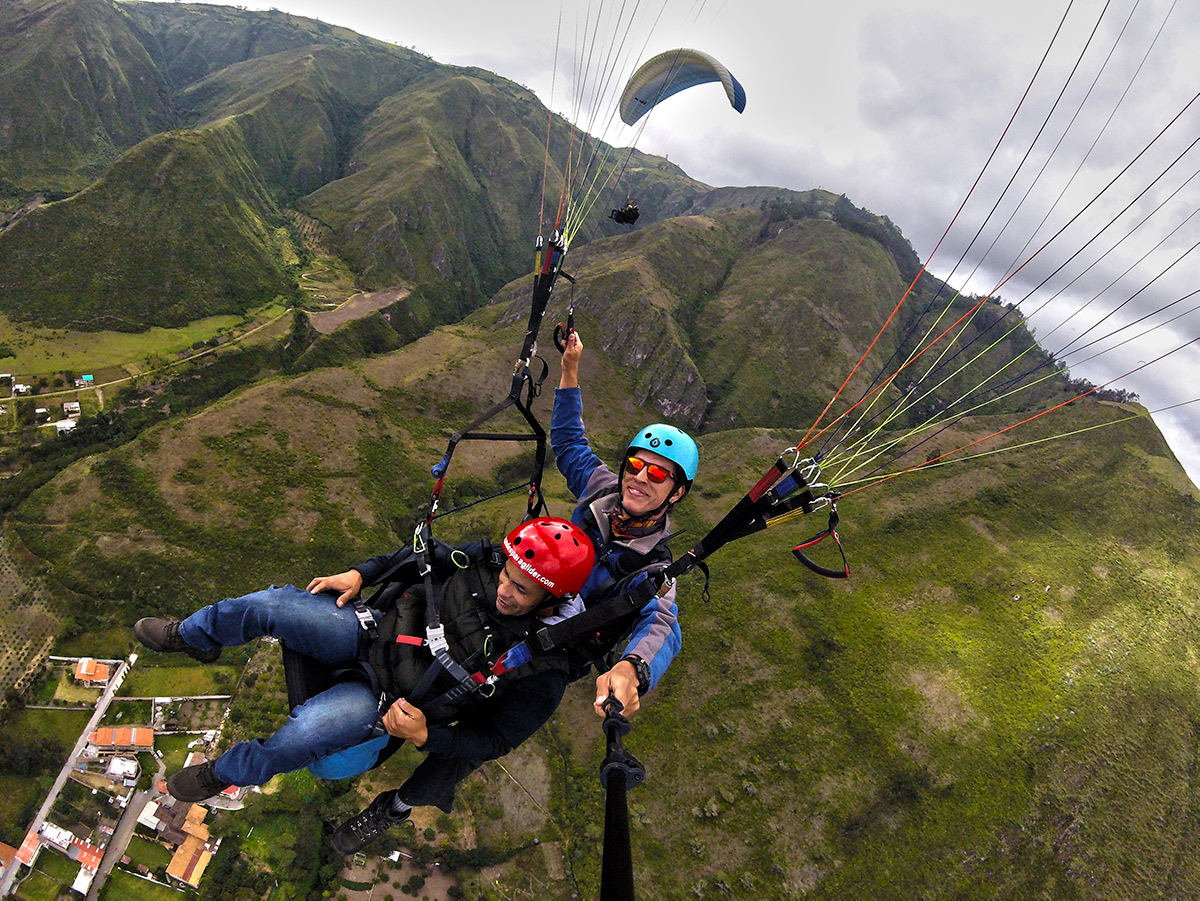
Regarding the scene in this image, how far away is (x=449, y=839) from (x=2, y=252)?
8902 centimetres

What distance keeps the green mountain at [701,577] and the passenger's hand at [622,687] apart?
31.7ft

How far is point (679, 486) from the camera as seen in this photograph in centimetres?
612

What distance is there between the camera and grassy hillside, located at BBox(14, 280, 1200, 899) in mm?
30797

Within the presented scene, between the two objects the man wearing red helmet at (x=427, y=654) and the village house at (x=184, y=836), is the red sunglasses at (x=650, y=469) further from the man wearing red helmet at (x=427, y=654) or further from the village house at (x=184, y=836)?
the village house at (x=184, y=836)

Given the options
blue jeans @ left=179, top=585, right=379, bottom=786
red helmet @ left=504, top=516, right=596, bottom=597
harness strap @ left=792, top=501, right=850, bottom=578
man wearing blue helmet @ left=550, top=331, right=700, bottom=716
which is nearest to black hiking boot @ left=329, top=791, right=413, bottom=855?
blue jeans @ left=179, top=585, right=379, bottom=786

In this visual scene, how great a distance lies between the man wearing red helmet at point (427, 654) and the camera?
448cm

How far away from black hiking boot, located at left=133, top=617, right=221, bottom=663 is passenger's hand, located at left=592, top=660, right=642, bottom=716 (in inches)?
159

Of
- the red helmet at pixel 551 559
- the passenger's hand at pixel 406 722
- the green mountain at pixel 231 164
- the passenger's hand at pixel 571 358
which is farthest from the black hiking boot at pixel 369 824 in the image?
the green mountain at pixel 231 164

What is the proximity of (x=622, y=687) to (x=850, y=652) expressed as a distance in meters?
43.3

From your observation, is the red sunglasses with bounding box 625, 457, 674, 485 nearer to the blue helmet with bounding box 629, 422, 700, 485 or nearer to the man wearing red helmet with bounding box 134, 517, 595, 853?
the blue helmet with bounding box 629, 422, 700, 485

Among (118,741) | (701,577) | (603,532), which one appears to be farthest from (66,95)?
(603,532)

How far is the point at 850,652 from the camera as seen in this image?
39562 millimetres

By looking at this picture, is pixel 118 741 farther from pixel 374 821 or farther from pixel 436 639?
pixel 436 639

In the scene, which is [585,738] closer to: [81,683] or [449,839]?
[449,839]
